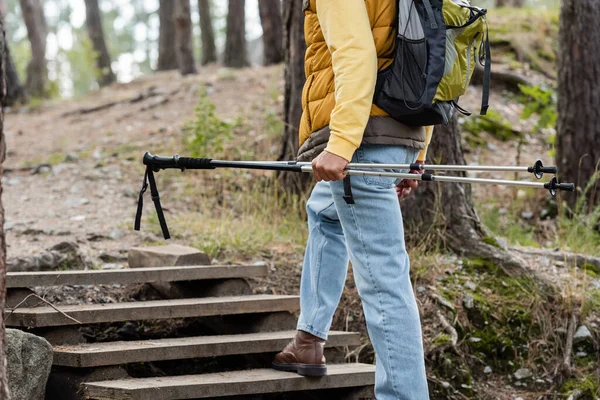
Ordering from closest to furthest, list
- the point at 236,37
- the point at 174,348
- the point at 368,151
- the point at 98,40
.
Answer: the point at 368,151
the point at 174,348
the point at 236,37
the point at 98,40

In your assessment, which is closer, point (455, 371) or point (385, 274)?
point (385, 274)

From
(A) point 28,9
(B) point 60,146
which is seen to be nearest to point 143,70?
(A) point 28,9

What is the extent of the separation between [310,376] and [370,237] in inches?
36.7

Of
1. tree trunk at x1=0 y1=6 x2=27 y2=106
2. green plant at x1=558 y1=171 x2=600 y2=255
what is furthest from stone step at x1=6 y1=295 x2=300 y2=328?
tree trunk at x1=0 y1=6 x2=27 y2=106

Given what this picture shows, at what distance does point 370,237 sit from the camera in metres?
3.27

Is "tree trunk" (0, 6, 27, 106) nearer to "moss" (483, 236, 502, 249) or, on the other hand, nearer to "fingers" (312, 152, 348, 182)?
"moss" (483, 236, 502, 249)

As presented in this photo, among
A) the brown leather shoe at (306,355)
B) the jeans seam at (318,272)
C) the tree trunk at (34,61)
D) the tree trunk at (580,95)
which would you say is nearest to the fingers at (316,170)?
the jeans seam at (318,272)

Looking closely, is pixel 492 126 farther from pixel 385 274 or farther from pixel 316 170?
pixel 316 170

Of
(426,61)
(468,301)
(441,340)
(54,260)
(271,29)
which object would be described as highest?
(271,29)

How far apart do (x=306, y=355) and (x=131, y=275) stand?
112 centimetres

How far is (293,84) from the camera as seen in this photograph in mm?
6676

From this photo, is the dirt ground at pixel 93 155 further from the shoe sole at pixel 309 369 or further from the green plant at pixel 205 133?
the shoe sole at pixel 309 369

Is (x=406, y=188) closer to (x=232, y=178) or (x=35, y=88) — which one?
(x=232, y=178)

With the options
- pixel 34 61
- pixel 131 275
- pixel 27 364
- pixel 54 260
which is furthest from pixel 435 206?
pixel 34 61
